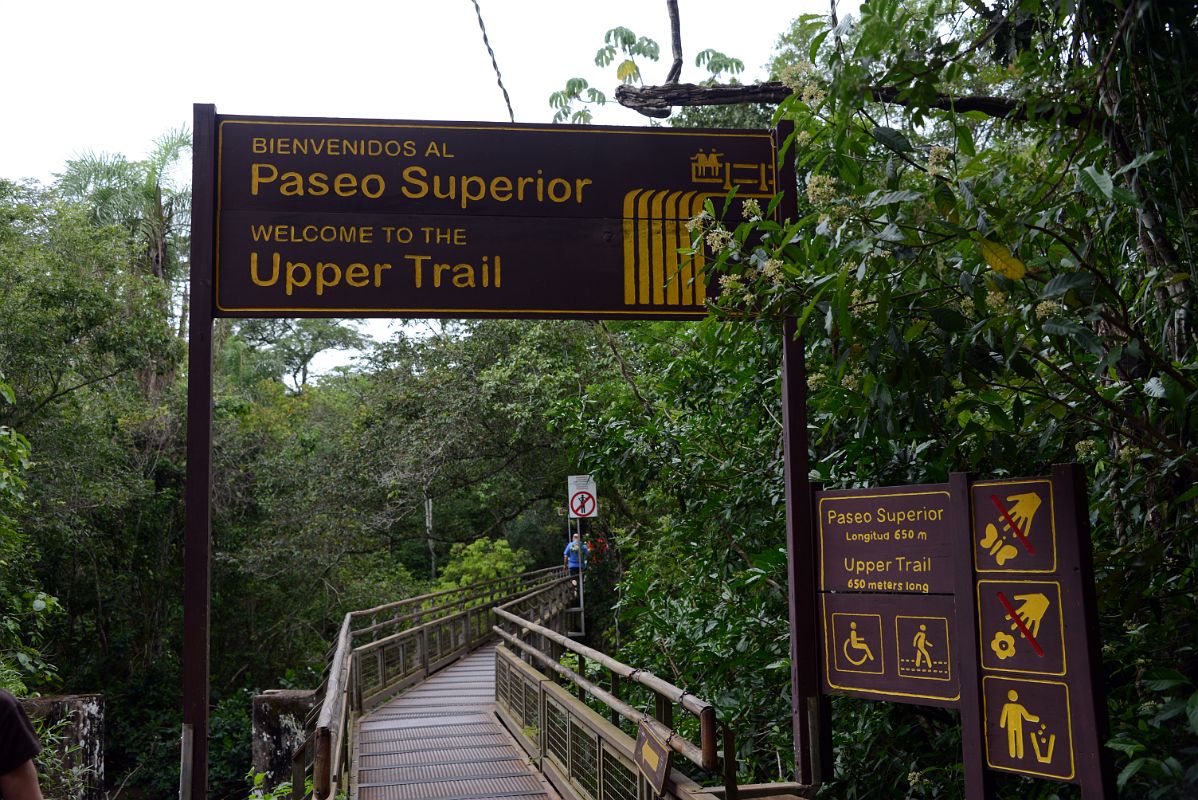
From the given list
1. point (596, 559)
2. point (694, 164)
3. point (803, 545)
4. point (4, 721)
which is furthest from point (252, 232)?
point (596, 559)

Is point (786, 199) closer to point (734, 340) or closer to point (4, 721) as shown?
point (734, 340)

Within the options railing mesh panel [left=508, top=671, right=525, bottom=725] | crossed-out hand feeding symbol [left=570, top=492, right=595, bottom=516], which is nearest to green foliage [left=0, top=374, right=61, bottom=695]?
railing mesh panel [left=508, top=671, right=525, bottom=725]

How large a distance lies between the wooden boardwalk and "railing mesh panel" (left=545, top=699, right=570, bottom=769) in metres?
0.25

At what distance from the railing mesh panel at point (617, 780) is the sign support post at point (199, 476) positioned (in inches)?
85.0

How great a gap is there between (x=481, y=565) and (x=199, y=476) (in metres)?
21.1

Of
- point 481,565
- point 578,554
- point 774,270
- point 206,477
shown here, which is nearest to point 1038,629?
point 774,270

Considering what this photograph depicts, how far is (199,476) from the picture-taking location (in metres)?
4.96

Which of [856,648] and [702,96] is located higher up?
[702,96]

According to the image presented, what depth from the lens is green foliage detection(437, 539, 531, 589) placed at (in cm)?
2572

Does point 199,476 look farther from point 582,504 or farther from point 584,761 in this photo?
point 582,504

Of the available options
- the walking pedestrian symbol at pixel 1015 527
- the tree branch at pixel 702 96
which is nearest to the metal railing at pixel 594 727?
the walking pedestrian symbol at pixel 1015 527

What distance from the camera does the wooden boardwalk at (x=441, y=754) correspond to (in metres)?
8.05

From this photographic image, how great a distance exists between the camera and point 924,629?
14.0ft

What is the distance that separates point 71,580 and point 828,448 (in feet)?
63.4
